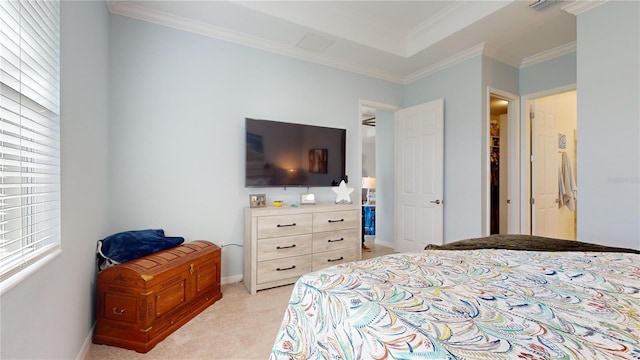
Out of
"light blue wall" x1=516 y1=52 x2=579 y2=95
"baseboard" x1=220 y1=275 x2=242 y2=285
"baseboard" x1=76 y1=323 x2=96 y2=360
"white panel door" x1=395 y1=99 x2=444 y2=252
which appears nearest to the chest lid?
"baseboard" x1=76 y1=323 x2=96 y2=360

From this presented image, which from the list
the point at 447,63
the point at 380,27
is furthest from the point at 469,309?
the point at 447,63

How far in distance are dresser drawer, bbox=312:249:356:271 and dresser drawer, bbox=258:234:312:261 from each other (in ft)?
0.49

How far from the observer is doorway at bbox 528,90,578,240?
351 cm

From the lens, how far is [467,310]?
74 centimetres

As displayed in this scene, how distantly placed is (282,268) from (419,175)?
221 cm

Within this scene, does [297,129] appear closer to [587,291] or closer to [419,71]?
[419,71]

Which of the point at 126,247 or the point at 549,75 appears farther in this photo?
the point at 549,75

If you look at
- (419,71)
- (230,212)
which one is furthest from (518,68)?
(230,212)

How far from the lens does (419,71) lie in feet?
12.5

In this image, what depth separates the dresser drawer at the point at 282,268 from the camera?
2636 mm

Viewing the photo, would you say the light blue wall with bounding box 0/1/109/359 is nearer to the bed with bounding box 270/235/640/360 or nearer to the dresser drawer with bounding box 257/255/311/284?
the bed with bounding box 270/235/640/360

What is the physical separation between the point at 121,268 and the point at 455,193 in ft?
11.1

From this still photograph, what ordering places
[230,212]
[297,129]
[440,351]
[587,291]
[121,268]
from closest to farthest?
[440,351] < [587,291] < [121,268] < [230,212] < [297,129]

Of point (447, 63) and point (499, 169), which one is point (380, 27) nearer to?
point (447, 63)
